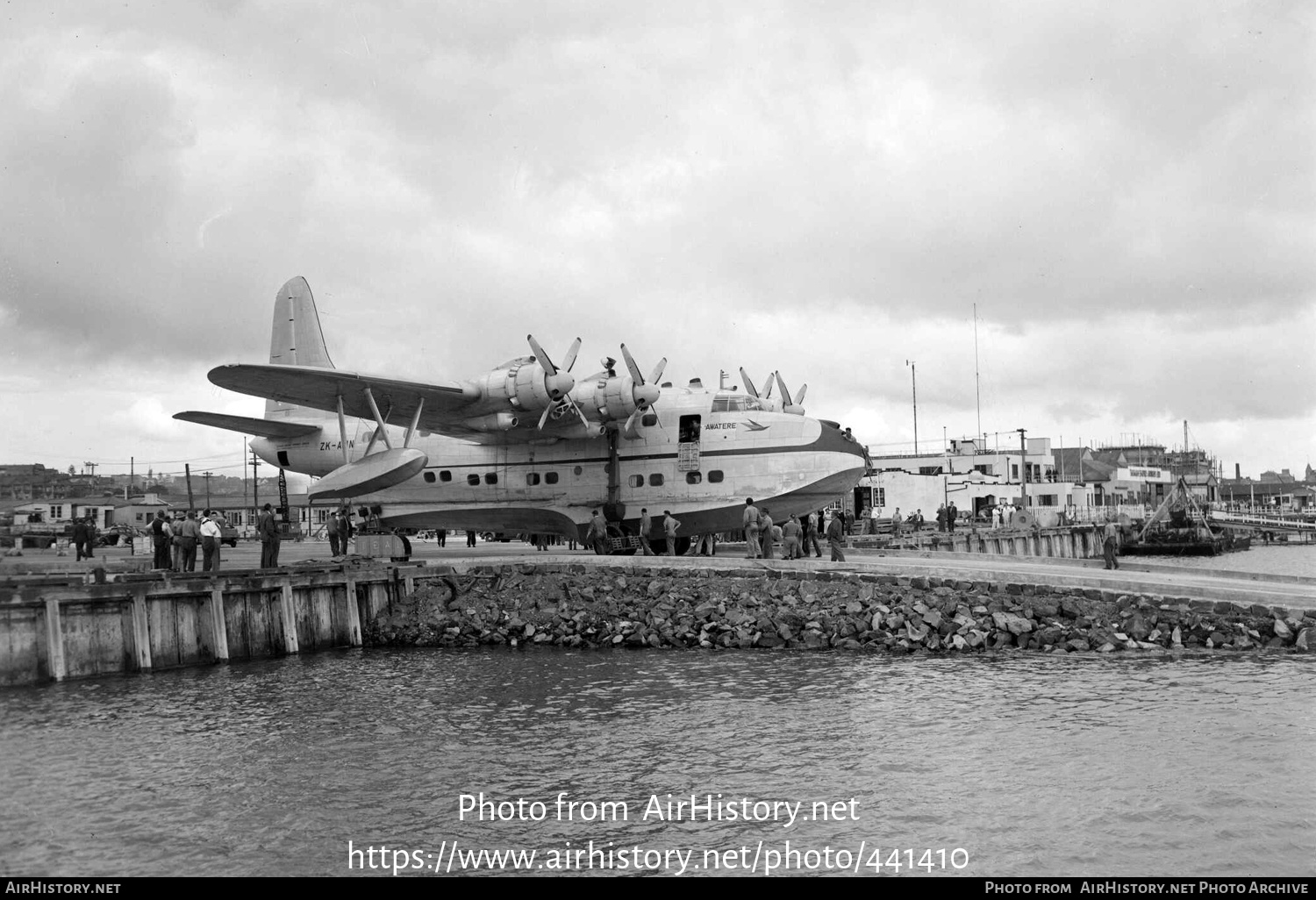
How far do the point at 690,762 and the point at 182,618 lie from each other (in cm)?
1202

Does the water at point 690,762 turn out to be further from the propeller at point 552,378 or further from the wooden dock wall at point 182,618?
the propeller at point 552,378

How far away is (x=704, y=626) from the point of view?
21875mm

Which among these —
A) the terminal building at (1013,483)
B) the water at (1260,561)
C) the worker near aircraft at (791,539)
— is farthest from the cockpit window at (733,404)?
the water at (1260,561)

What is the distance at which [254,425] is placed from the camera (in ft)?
99.0

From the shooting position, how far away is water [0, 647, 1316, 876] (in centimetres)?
975

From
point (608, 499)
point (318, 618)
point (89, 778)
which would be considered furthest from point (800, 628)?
point (89, 778)

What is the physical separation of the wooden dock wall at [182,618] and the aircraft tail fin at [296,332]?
11.4 metres

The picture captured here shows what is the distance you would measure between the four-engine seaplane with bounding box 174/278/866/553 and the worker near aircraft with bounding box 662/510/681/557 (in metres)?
0.26

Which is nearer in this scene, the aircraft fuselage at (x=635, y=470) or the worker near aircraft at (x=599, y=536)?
the aircraft fuselage at (x=635, y=470)

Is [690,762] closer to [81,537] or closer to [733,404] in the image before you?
[733,404]

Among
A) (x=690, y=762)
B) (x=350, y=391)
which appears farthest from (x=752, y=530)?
(x=690, y=762)

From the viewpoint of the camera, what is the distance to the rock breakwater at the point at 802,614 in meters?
20.0
